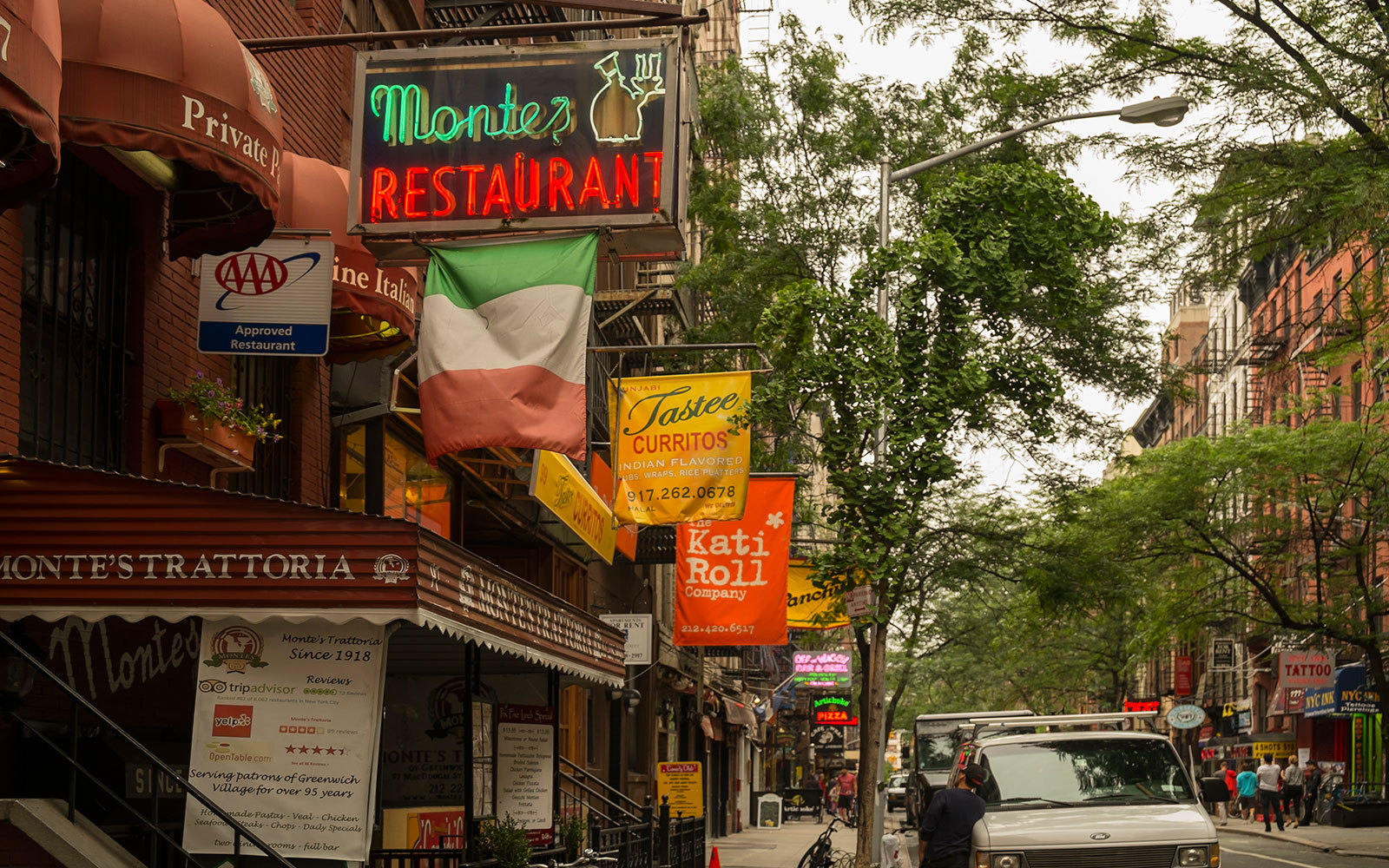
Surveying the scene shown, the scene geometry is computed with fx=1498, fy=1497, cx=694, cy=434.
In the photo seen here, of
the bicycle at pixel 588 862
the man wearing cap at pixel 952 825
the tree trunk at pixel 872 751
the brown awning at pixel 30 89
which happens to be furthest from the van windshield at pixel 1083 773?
the brown awning at pixel 30 89

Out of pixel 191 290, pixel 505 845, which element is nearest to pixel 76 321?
pixel 191 290

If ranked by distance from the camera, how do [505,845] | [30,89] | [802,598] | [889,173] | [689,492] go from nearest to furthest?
[30,89]
[505,845]
[689,492]
[889,173]
[802,598]

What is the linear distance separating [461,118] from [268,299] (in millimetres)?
2216

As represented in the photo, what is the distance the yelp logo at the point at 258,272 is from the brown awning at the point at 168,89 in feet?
6.47

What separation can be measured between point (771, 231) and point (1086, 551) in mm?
7785

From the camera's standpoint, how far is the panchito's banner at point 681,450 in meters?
16.8

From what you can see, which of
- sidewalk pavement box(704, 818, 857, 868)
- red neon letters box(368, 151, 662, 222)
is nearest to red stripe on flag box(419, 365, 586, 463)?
red neon letters box(368, 151, 662, 222)

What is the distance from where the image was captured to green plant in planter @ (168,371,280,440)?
38.2 ft

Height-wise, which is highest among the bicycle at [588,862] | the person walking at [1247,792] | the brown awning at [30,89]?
the brown awning at [30,89]

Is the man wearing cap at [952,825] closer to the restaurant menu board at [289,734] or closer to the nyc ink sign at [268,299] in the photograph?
the restaurant menu board at [289,734]

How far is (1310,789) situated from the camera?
4038cm

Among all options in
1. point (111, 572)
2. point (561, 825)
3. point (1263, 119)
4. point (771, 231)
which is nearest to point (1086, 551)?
point (771, 231)

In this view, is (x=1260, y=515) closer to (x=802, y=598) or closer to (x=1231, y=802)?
(x=802, y=598)

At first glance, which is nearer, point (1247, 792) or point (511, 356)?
point (511, 356)
